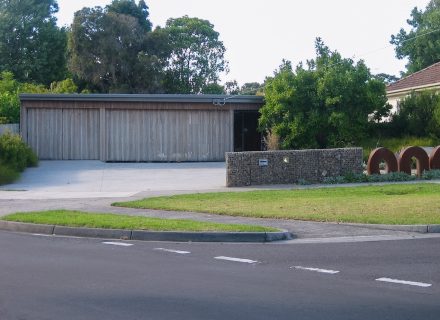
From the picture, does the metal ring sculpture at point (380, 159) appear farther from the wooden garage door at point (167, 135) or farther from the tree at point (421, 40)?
the tree at point (421, 40)

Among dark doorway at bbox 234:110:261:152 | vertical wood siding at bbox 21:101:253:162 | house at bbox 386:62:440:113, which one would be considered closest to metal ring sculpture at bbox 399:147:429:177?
house at bbox 386:62:440:113

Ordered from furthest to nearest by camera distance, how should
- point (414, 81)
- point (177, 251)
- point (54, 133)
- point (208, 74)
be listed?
1. point (208, 74)
2. point (414, 81)
3. point (54, 133)
4. point (177, 251)

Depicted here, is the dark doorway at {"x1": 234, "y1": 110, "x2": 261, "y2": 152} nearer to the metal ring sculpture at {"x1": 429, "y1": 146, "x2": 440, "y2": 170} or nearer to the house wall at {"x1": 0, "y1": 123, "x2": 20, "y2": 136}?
the house wall at {"x1": 0, "y1": 123, "x2": 20, "y2": 136}

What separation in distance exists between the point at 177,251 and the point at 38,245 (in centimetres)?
257

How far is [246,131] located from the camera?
37.8m

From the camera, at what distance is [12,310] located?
25.7 feet

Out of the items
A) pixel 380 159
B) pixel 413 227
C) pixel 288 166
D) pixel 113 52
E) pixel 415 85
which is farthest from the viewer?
pixel 113 52

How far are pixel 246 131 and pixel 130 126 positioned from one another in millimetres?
6200

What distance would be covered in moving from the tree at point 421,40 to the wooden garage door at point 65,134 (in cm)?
2965

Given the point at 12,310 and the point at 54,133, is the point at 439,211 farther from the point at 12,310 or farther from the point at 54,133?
the point at 54,133

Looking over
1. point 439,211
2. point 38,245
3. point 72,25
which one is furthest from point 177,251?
point 72,25

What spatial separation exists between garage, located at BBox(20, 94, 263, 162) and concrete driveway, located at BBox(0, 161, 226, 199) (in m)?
1.01

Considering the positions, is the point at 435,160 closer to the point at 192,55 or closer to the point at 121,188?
the point at 121,188

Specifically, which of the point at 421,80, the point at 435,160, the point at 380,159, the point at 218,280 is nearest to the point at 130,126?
the point at 380,159
